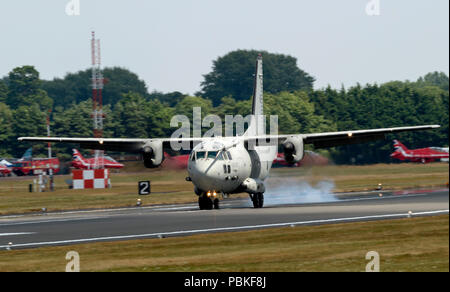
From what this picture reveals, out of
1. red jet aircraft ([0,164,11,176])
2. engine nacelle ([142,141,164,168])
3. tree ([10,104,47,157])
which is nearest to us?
engine nacelle ([142,141,164,168])

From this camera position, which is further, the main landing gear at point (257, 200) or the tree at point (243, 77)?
the tree at point (243, 77)

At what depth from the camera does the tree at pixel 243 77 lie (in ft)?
357

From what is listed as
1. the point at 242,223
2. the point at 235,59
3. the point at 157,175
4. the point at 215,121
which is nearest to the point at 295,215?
the point at 242,223

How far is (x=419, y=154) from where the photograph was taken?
8219cm

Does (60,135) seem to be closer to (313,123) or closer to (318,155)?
(313,123)

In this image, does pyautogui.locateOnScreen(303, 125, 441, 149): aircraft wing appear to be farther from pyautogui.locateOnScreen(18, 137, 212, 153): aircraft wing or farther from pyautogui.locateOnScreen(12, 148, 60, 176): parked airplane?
pyautogui.locateOnScreen(12, 148, 60, 176): parked airplane

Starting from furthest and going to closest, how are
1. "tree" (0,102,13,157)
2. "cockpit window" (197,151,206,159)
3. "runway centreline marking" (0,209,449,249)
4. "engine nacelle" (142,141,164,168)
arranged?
"tree" (0,102,13,157), "engine nacelle" (142,141,164,168), "cockpit window" (197,151,206,159), "runway centreline marking" (0,209,449,249)

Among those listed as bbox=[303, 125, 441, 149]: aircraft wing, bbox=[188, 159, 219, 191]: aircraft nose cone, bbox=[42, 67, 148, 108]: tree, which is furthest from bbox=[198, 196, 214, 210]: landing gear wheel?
bbox=[42, 67, 148, 108]: tree

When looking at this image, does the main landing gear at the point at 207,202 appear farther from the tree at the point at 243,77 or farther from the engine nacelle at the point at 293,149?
the tree at the point at 243,77

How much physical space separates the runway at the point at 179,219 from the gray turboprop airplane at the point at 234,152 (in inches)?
50.2

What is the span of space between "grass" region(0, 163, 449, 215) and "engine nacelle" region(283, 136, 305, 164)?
194 inches

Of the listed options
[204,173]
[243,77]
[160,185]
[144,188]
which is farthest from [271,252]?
[243,77]

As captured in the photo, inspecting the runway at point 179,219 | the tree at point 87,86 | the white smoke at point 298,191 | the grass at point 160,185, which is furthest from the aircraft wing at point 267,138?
the tree at point 87,86

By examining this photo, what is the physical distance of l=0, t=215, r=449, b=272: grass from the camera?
17.5m
